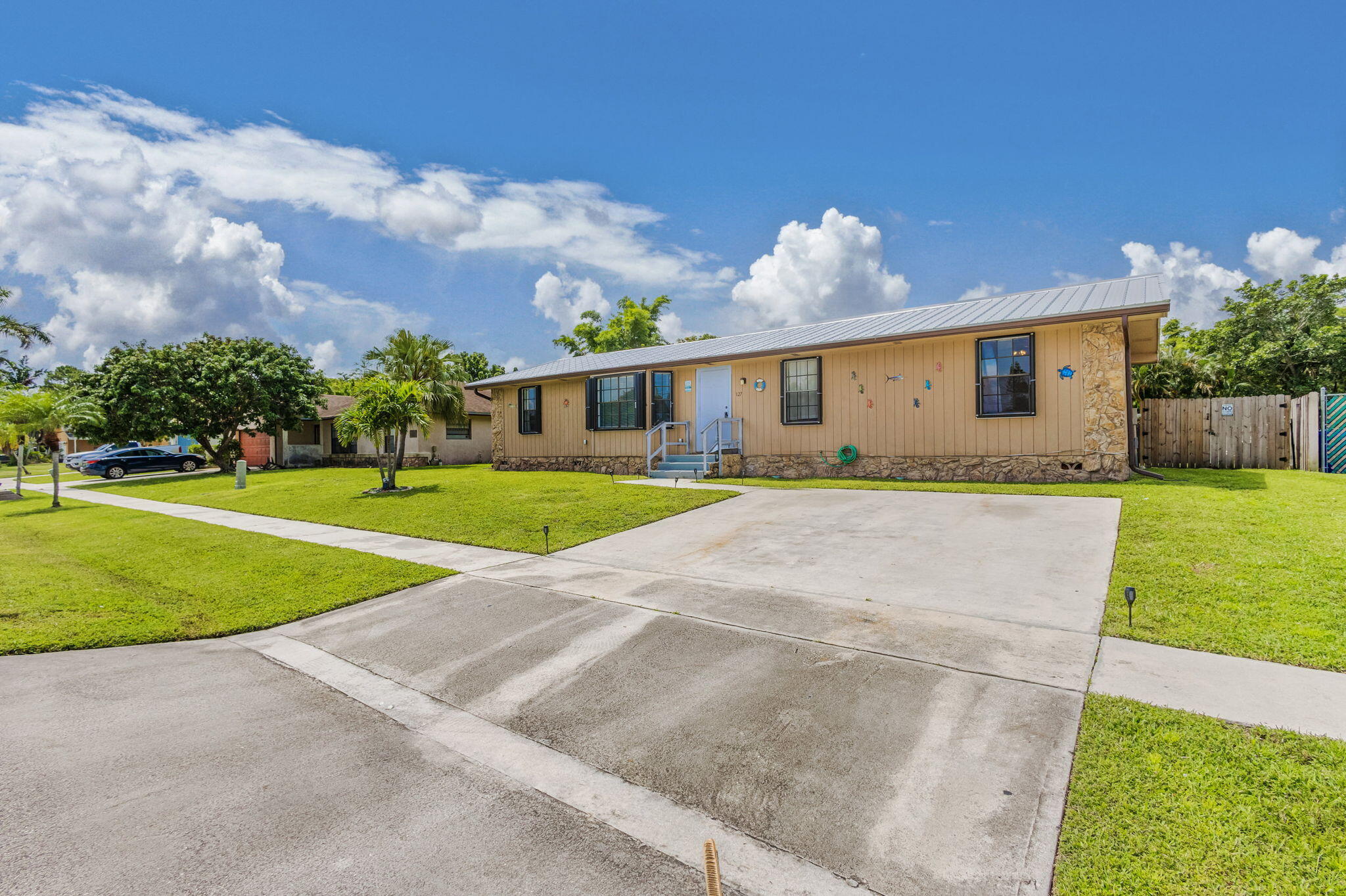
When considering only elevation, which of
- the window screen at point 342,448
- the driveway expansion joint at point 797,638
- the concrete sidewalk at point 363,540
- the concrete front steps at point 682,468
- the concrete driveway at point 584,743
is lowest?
the concrete driveway at point 584,743

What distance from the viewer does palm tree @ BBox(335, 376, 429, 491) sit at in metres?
14.5

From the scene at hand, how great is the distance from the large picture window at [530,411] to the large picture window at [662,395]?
465 centimetres

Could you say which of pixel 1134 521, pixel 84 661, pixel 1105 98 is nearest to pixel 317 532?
pixel 84 661

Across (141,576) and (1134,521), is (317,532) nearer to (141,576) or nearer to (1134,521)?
(141,576)

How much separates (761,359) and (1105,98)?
8895 mm

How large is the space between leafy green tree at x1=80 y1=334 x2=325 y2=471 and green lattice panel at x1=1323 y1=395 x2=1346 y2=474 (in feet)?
106

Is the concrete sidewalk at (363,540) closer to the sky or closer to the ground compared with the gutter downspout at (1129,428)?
closer to the ground

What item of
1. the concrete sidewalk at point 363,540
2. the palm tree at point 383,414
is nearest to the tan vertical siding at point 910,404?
the palm tree at point 383,414

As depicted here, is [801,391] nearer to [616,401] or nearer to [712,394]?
[712,394]

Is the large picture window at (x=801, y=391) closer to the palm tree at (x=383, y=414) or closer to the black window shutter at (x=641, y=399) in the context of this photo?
the black window shutter at (x=641, y=399)

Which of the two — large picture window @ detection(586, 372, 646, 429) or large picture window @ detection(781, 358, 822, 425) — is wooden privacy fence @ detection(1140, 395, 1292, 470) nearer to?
large picture window @ detection(781, 358, 822, 425)

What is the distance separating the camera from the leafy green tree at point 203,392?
23594 mm

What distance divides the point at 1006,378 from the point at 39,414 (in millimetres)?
24863

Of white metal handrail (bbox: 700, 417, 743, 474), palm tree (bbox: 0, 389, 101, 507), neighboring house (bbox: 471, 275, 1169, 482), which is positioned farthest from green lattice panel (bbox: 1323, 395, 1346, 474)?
palm tree (bbox: 0, 389, 101, 507)
